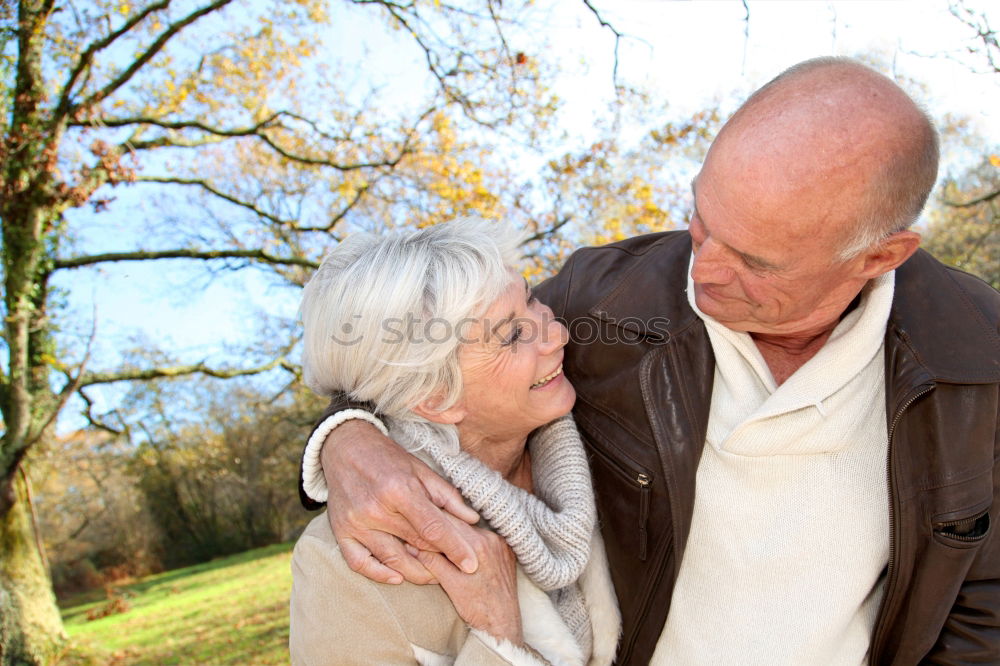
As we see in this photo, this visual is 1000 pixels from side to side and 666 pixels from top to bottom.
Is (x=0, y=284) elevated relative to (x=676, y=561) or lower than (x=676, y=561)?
elevated

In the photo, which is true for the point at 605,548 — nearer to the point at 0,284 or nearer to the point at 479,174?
the point at 479,174

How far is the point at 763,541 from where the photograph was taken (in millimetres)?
2006

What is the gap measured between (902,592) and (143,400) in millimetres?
12656

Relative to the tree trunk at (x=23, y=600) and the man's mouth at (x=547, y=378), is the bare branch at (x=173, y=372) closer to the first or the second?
the tree trunk at (x=23, y=600)

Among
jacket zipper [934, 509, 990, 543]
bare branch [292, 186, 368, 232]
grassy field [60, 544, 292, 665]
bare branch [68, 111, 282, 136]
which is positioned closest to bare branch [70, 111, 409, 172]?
bare branch [68, 111, 282, 136]

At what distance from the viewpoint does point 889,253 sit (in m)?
1.87

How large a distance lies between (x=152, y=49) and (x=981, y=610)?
887 centimetres

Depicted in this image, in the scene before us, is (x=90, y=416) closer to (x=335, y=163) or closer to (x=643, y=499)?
(x=335, y=163)

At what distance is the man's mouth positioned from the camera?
221cm

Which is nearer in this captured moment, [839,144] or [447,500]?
[839,144]

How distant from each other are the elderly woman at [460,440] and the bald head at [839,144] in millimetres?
780

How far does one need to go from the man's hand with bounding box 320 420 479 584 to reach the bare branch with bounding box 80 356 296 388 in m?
6.95

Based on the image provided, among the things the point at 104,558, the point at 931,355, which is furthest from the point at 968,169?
the point at 104,558

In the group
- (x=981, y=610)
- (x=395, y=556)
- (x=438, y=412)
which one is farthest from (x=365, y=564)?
(x=981, y=610)
